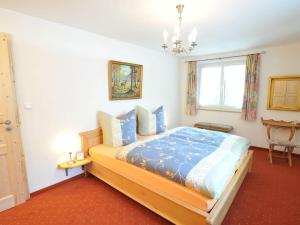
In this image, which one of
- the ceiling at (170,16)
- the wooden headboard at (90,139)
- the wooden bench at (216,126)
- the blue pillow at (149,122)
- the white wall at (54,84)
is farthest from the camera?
the wooden bench at (216,126)

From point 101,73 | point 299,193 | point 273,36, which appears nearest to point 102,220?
point 101,73

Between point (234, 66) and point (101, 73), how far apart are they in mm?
3239

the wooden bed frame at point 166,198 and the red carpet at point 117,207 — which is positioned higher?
the wooden bed frame at point 166,198

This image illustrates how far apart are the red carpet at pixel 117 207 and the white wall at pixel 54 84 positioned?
339 mm

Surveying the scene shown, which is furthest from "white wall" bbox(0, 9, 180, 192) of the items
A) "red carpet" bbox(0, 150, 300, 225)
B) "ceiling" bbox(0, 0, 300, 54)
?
"red carpet" bbox(0, 150, 300, 225)

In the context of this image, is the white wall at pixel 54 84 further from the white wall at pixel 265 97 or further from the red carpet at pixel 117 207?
the white wall at pixel 265 97

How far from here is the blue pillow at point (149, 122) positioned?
11.5ft

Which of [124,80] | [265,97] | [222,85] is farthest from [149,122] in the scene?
[265,97]

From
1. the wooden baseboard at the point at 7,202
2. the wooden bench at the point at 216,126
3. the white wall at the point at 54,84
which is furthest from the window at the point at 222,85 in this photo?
the wooden baseboard at the point at 7,202

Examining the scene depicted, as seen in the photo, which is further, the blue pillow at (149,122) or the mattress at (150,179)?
the blue pillow at (149,122)

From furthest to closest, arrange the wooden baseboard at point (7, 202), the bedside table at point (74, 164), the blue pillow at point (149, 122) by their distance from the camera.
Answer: the blue pillow at point (149, 122), the bedside table at point (74, 164), the wooden baseboard at point (7, 202)

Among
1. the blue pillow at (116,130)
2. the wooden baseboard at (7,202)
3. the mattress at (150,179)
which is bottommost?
the wooden baseboard at (7,202)

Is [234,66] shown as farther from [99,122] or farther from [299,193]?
[99,122]

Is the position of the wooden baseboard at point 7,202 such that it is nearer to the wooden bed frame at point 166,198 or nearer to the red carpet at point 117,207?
the red carpet at point 117,207
